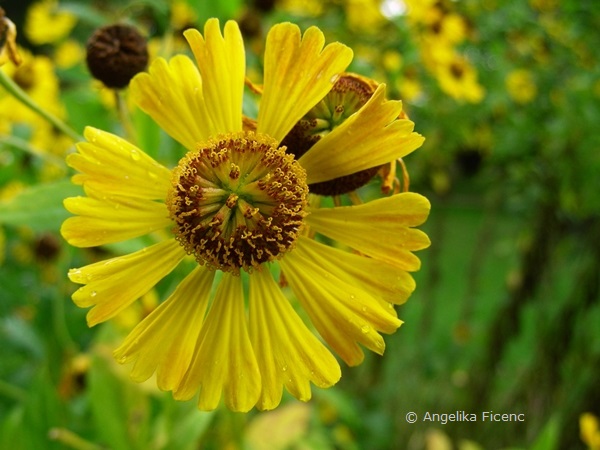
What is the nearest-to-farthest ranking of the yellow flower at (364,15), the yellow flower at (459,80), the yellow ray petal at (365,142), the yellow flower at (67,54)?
the yellow ray petal at (365,142)
the yellow flower at (459,80)
the yellow flower at (364,15)
the yellow flower at (67,54)

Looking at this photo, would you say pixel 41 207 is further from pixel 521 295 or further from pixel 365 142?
pixel 521 295

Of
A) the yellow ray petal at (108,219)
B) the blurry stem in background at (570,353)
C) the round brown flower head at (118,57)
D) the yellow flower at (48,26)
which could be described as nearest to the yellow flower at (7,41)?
the round brown flower head at (118,57)

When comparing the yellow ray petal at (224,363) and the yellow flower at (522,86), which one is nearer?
the yellow ray petal at (224,363)

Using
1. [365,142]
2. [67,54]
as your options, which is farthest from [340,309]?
[67,54]

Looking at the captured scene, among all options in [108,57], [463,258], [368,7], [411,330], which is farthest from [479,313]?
[108,57]

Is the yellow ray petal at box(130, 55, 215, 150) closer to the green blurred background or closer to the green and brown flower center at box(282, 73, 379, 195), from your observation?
the green and brown flower center at box(282, 73, 379, 195)

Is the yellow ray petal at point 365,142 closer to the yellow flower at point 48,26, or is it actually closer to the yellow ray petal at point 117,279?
the yellow ray petal at point 117,279
